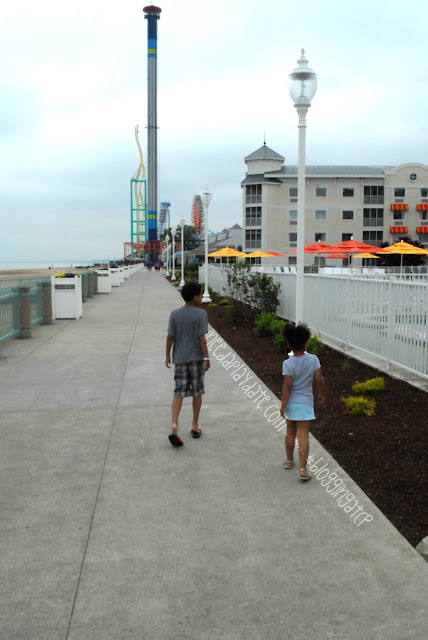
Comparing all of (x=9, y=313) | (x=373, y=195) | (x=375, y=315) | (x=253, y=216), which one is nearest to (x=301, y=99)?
(x=375, y=315)

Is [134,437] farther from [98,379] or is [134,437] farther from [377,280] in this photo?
[377,280]

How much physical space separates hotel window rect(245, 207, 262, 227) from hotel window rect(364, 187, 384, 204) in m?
12.4

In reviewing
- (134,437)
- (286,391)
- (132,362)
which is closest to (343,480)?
(286,391)

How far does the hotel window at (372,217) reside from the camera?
217 ft

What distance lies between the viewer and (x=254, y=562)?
3.39m

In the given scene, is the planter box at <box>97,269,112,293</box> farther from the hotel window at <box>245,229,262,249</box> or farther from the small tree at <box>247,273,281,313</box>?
the hotel window at <box>245,229,262,249</box>

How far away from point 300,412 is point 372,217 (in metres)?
65.5

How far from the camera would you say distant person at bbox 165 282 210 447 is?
547cm

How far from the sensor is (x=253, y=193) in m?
66.7

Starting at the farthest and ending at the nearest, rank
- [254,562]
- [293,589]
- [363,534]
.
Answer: [363,534]
[254,562]
[293,589]

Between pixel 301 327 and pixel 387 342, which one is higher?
pixel 301 327

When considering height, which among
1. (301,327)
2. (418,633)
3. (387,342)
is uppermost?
(301,327)

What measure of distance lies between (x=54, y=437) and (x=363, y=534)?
3263 millimetres

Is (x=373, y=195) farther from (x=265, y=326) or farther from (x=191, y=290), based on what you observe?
(x=191, y=290)
